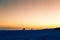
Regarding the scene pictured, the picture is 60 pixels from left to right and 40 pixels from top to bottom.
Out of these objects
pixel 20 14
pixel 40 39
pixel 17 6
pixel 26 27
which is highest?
pixel 17 6

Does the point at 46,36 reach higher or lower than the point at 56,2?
lower

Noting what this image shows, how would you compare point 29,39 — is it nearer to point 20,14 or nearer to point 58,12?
point 20,14

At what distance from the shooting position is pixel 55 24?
1288 millimetres

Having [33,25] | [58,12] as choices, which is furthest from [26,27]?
[58,12]

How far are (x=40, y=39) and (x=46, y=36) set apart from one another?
0.20ft

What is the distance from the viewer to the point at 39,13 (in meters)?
1.29

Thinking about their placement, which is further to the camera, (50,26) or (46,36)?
(50,26)

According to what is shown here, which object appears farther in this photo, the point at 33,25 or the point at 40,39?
the point at 33,25

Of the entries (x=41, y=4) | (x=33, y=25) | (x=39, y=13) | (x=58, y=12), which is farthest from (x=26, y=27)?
(x=58, y=12)

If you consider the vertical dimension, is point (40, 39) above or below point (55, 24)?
below

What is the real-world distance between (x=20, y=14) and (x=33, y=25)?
22cm

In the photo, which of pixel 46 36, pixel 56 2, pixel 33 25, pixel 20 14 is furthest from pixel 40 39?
pixel 56 2

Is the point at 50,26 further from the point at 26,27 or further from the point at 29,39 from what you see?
the point at 29,39

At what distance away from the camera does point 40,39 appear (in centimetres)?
91
